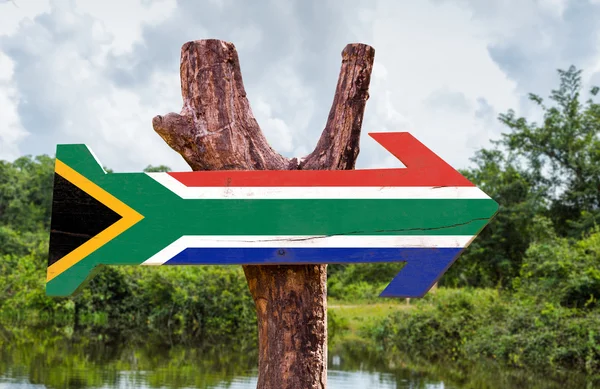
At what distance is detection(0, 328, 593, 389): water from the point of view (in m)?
10.0

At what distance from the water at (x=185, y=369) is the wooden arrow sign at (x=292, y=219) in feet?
24.1

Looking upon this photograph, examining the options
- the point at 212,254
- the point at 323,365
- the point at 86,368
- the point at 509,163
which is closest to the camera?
the point at 212,254

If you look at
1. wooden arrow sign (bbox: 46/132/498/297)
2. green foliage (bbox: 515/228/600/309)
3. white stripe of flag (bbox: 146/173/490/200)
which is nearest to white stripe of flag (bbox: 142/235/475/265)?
wooden arrow sign (bbox: 46/132/498/297)

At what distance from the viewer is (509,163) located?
25.7m

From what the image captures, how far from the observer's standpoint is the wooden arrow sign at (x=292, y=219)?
8.26 ft

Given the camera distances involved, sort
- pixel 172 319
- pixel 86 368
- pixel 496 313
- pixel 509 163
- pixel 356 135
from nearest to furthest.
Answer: pixel 356 135 < pixel 86 368 < pixel 496 313 < pixel 172 319 < pixel 509 163

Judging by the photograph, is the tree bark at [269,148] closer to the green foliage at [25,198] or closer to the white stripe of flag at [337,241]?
the white stripe of flag at [337,241]

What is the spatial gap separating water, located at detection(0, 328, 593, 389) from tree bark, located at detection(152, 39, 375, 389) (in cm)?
713

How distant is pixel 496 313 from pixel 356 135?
1191 cm

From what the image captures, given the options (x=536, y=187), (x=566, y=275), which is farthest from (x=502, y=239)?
(x=566, y=275)

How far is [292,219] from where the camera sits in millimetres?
2525

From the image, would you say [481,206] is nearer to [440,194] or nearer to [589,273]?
[440,194]

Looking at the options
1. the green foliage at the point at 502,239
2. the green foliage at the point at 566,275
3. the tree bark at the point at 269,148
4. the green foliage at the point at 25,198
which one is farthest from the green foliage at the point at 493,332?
the green foliage at the point at 25,198

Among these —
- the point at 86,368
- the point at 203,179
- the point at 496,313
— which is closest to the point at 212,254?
the point at 203,179
